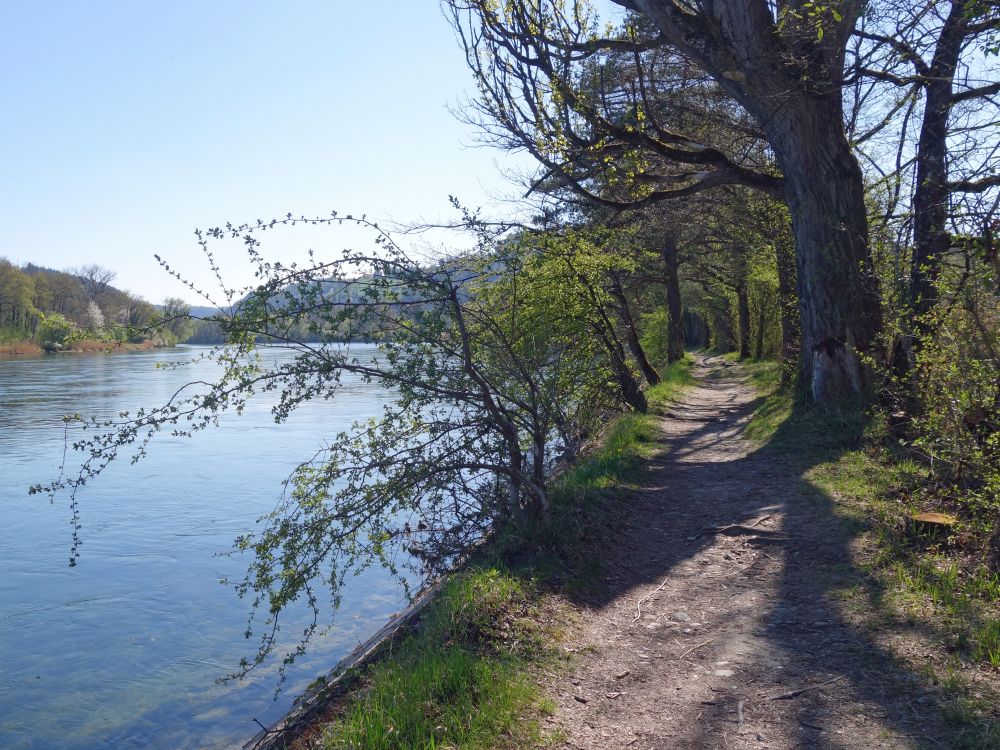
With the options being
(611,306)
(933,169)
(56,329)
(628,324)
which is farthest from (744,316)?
(56,329)

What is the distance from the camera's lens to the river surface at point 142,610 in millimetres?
6711

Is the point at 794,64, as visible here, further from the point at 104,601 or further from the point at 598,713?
the point at 104,601

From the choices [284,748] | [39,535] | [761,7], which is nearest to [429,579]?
[284,748]

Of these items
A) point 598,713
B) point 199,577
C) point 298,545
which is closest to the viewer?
point 598,713

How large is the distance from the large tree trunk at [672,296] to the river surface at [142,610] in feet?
39.6

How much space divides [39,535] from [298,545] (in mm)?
8645

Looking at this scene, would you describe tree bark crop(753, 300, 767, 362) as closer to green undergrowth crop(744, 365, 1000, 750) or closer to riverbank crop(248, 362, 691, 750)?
green undergrowth crop(744, 365, 1000, 750)

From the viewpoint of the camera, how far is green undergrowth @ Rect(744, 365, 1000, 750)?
407 cm

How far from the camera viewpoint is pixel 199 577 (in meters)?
9.90


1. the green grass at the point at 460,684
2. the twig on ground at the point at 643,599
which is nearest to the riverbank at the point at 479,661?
the green grass at the point at 460,684

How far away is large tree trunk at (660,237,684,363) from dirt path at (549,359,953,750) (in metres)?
13.9

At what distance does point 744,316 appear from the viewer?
1277 inches

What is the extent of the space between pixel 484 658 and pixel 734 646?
1715mm

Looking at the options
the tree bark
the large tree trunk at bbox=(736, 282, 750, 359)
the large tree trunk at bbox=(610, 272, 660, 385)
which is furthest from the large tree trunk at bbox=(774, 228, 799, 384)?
the tree bark
